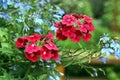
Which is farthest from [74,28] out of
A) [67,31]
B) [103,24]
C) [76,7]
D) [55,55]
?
[103,24]

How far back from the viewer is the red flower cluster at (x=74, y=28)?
9.12ft

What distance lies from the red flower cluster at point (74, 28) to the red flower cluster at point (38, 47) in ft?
0.36

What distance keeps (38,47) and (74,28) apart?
0.83ft

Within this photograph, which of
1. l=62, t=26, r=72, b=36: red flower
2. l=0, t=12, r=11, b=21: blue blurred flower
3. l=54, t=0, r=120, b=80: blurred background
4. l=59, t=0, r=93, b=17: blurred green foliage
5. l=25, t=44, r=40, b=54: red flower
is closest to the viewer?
l=25, t=44, r=40, b=54: red flower

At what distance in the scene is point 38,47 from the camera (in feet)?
8.66

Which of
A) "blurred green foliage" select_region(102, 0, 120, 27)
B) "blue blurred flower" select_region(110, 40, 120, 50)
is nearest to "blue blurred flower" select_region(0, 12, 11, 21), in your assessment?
"blue blurred flower" select_region(110, 40, 120, 50)

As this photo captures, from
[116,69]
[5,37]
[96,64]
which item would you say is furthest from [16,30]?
[96,64]

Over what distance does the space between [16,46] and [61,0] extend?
136 inches

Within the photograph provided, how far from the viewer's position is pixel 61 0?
6.12 metres

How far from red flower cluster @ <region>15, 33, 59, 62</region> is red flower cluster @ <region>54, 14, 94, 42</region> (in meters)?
0.11

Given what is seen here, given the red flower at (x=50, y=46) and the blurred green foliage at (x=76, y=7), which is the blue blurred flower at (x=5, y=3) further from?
the blurred green foliage at (x=76, y=7)

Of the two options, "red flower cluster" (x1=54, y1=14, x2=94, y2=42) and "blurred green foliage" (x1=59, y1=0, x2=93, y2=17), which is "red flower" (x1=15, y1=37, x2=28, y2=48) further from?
"blurred green foliage" (x1=59, y1=0, x2=93, y2=17)

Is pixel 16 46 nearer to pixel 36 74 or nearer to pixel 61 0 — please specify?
pixel 36 74

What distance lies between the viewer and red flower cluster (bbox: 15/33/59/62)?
104 inches
